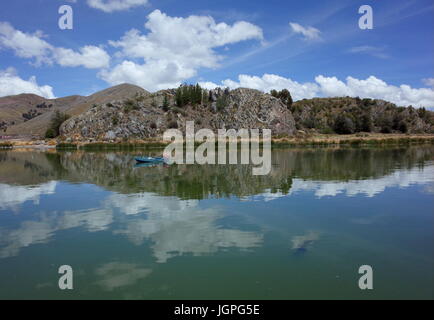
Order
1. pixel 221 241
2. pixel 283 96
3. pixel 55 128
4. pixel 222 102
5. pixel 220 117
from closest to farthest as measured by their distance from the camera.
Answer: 1. pixel 221 241
2. pixel 220 117
3. pixel 222 102
4. pixel 55 128
5. pixel 283 96

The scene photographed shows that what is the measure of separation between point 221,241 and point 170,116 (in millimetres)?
94167

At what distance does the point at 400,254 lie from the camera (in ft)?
38.8

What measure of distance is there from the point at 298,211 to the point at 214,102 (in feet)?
323

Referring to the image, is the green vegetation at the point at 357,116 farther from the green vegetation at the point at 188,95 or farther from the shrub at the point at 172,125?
the shrub at the point at 172,125

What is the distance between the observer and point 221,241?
13.2 metres

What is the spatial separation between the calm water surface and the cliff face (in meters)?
76.4

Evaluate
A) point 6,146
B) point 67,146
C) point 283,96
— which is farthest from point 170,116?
point 6,146

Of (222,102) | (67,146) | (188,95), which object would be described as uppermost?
(188,95)

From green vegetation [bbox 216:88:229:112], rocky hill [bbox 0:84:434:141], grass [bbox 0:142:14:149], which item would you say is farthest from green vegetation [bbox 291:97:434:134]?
grass [bbox 0:142:14:149]

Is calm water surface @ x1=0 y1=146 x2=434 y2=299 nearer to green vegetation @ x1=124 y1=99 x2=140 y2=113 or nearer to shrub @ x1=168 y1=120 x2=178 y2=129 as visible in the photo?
shrub @ x1=168 y1=120 x2=178 y2=129

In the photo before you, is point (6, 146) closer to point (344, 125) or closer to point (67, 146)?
point (67, 146)

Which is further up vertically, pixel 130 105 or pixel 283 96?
pixel 283 96

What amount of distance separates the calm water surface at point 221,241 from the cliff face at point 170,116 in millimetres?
76363
